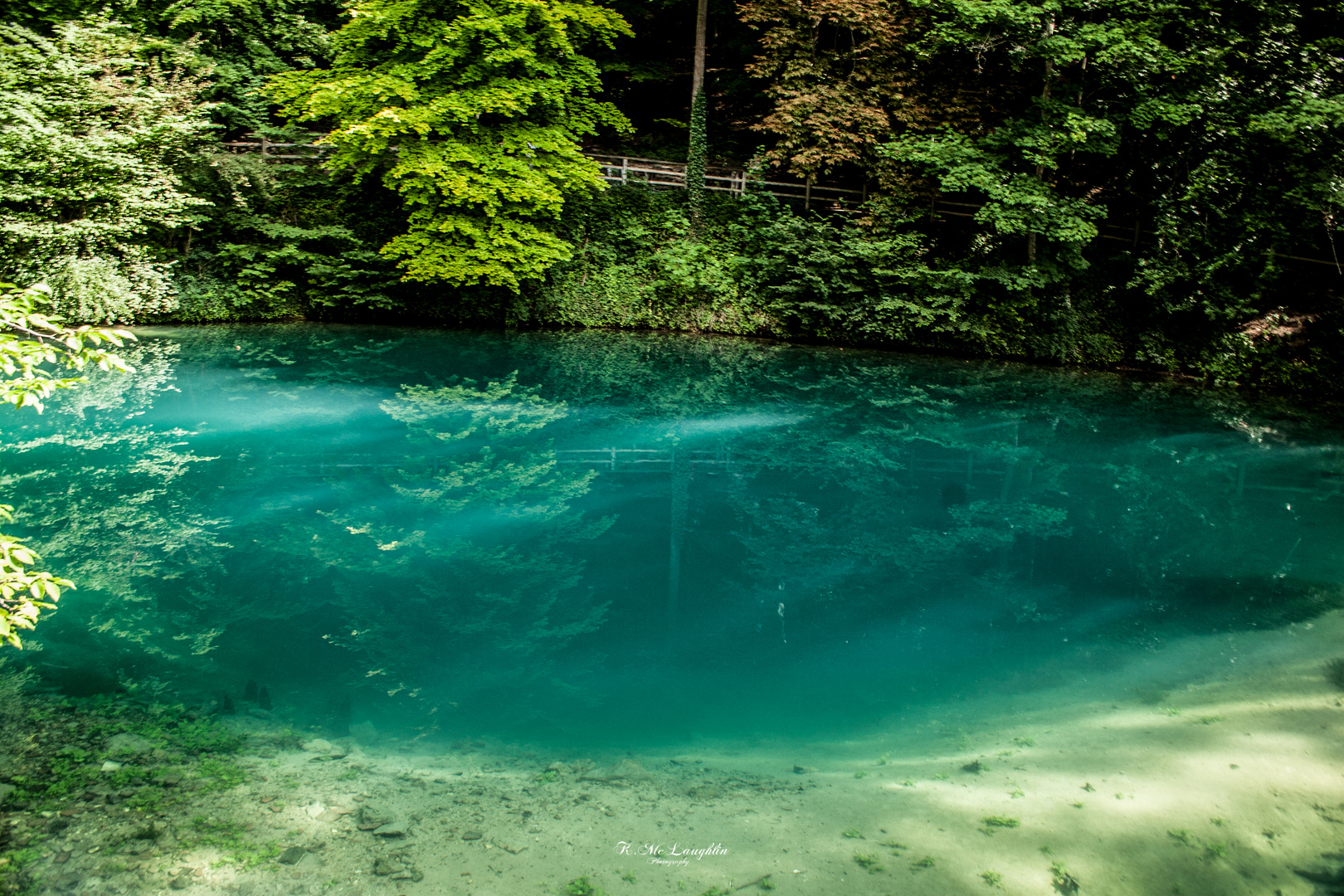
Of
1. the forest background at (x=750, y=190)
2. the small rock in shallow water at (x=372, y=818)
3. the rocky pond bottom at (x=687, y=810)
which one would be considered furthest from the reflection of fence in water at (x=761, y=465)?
the forest background at (x=750, y=190)

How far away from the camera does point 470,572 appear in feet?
24.2

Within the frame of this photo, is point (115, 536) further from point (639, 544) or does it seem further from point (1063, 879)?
point (1063, 879)

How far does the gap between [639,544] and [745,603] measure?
151 centimetres

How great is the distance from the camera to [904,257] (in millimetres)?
19219

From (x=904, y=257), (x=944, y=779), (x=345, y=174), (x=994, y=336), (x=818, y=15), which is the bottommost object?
(x=944, y=779)

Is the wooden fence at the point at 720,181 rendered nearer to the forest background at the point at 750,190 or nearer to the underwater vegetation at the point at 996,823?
the forest background at the point at 750,190

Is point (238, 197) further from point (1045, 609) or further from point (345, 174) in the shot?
point (1045, 609)

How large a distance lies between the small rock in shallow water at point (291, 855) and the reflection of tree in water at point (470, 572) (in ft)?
4.74

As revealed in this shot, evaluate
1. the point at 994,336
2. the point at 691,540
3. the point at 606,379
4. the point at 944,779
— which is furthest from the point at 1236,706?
the point at 994,336

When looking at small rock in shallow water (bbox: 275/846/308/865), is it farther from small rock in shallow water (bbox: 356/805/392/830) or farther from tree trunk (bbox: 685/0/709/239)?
tree trunk (bbox: 685/0/709/239)

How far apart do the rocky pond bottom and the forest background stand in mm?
14197

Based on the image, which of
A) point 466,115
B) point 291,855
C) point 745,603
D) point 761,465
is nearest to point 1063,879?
point 745,603

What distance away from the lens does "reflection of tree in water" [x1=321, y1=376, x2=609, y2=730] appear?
5.86 meters

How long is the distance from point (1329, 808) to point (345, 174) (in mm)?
21974
